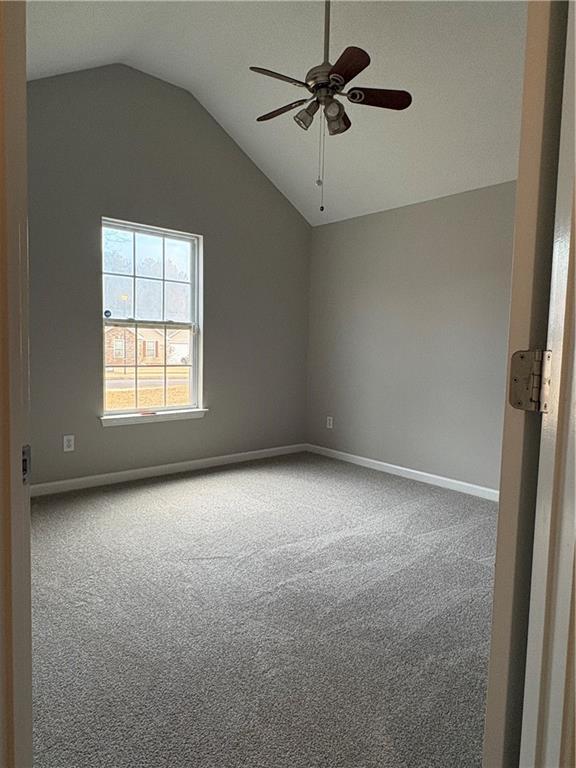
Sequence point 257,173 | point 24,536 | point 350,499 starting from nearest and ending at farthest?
point 24,536, point 350,499, point 257,173

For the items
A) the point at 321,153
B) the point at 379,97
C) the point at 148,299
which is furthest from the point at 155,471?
the point at 379,97

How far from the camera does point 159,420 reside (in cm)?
428

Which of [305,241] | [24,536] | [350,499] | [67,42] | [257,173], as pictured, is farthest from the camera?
[305,241]

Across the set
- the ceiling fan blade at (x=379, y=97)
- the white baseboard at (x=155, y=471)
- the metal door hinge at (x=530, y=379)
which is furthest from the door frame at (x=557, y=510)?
the white baseboard at (x=155, y=471)

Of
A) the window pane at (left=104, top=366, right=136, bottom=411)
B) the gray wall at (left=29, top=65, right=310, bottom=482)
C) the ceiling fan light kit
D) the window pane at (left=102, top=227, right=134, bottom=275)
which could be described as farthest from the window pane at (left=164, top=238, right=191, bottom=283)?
the ceiling fan light kit

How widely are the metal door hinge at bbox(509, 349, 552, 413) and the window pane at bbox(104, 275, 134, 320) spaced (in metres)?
3.78

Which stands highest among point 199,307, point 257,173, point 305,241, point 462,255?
point 257,173

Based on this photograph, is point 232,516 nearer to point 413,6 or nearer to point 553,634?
point 553,634

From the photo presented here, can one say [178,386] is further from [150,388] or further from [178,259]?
[178,259]

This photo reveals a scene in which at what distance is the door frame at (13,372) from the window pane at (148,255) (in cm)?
359

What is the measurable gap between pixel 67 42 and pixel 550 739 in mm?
4063

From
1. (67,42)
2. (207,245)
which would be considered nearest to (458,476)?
(207,245)

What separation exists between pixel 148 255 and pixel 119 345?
2.76ft

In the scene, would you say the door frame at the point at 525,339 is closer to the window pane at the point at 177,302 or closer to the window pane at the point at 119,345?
the window pane at the point at 119,345
